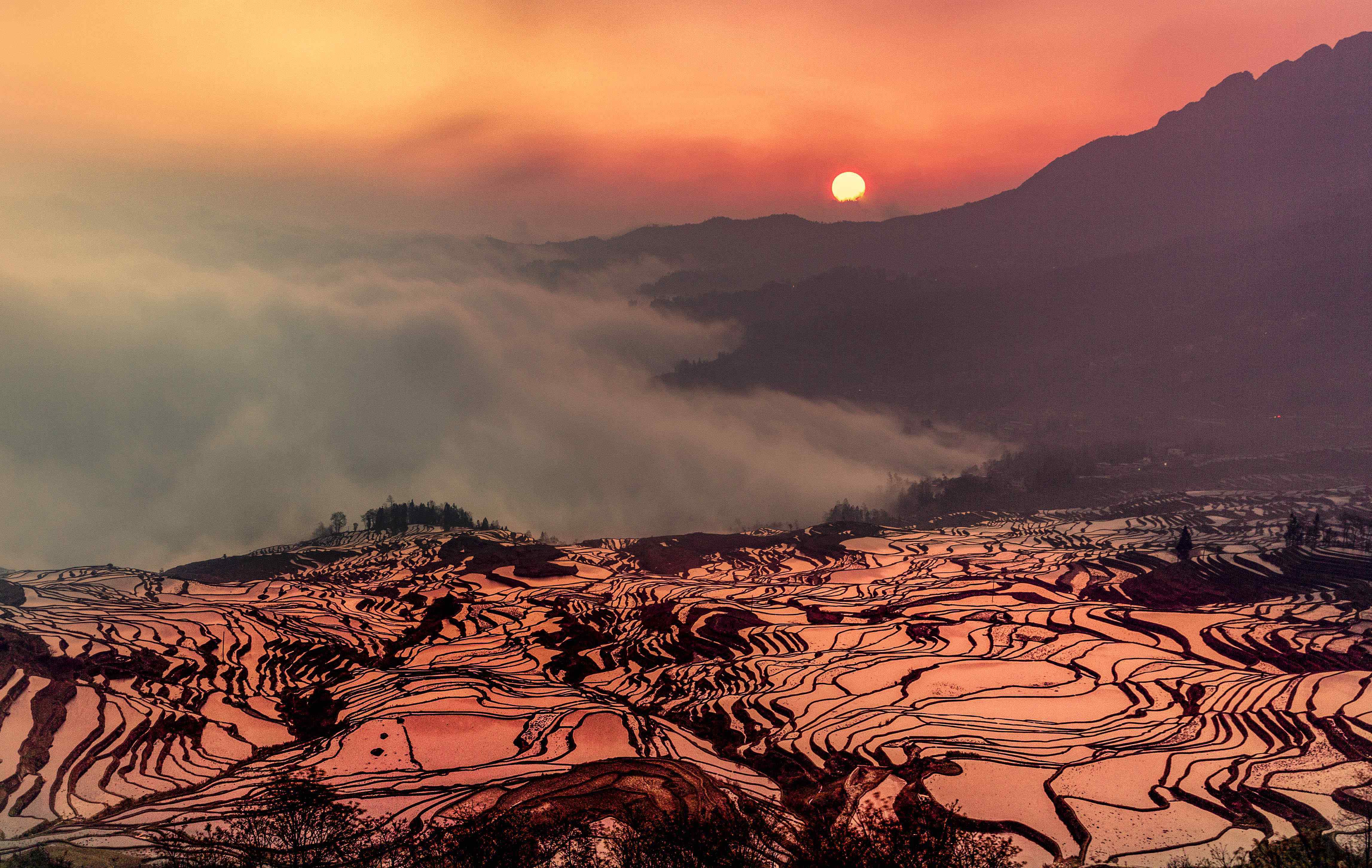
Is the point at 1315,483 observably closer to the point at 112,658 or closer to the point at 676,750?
the point at 676,750

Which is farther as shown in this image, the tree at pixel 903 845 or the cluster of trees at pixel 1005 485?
the cluster of trees at pixel 1005 485

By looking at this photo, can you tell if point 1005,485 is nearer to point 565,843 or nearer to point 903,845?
point 903,845

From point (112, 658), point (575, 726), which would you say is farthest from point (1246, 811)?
point (112, 658)

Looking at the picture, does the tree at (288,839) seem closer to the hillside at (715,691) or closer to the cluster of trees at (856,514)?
the hillside at (715,691)

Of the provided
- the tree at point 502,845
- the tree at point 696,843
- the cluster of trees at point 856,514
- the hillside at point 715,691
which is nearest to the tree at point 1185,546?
the hillside at point 715,691

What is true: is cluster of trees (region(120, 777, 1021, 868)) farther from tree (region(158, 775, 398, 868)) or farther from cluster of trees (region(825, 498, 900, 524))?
cluster of trees (region(825, 498, 900, 524))

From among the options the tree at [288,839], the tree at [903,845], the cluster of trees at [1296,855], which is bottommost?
the cluster of trees at [1296,855]

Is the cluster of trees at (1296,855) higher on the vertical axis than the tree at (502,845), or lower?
lower
